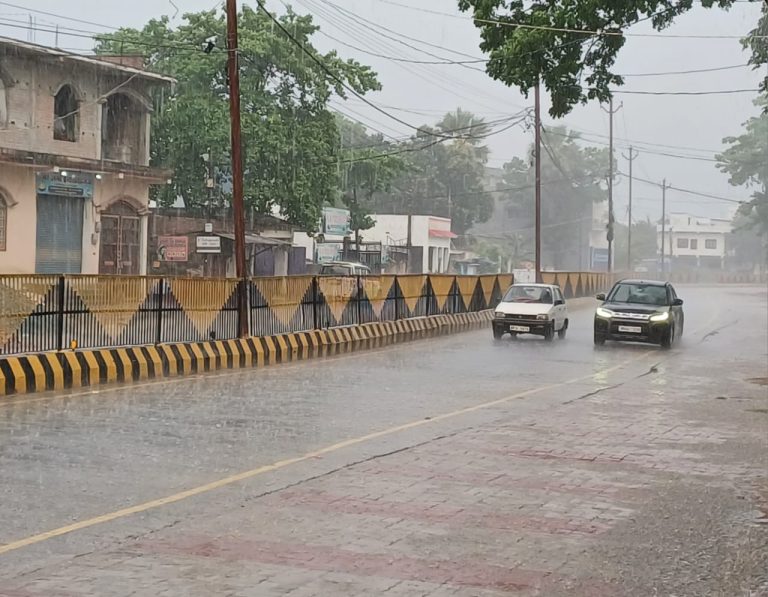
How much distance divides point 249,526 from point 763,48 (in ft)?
94.2

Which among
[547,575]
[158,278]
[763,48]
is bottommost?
[547,575]

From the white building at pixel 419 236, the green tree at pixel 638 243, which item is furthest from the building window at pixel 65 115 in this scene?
the green tree at pixel 638 243

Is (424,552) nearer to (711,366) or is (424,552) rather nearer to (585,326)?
(711,366)

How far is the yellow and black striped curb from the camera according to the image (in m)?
14.8

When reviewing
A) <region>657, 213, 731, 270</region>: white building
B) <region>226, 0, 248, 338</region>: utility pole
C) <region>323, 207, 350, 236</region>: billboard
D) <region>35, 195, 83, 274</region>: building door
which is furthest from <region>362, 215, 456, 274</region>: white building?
<region>657, 213, 731, 270</region>: white building

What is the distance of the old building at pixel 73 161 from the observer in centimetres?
2889

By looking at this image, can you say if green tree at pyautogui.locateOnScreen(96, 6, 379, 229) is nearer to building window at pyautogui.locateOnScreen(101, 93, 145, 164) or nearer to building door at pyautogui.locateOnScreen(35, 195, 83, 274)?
building window at pyautogui.locateOnScreen(101, 93, 145, 164)

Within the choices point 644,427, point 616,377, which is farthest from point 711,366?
point 644,427

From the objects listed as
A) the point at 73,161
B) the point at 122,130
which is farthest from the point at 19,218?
the point at 122,130

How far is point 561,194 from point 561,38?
85118 mm

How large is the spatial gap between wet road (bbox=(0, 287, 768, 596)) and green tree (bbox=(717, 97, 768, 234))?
7364 cm

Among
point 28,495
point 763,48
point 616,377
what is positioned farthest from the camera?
point 763,48

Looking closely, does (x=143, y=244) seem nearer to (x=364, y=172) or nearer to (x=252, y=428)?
(x=364, y=172)

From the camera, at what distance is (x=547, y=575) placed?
5996 mm
